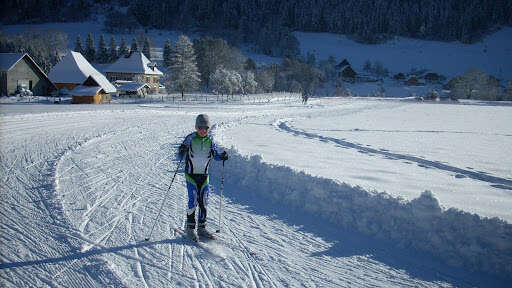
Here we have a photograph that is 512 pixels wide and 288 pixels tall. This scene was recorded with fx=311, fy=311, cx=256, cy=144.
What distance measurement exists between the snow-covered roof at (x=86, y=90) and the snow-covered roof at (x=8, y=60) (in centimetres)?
911

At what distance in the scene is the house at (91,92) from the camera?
40.6 metres

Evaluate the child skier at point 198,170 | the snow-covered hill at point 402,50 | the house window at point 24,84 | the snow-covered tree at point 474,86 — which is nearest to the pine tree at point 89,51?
the snow-covered hill at point 402,50

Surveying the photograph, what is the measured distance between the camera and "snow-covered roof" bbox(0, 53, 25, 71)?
40859mm

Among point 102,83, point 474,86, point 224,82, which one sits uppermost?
point 474,86

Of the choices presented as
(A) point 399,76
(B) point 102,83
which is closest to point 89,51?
(B) point 102,83

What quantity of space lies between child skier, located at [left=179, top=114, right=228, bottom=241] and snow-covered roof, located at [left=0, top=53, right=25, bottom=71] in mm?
49129

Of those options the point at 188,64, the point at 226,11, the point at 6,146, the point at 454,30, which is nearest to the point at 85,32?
the point at 226,11

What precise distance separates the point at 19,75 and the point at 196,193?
50.5m

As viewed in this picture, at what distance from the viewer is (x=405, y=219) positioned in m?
4.99

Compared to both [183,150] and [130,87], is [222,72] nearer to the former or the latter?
[130,87]

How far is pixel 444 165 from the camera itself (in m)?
10.4

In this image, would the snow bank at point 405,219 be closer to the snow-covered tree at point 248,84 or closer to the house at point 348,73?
the snow-covered tree at point 248,84

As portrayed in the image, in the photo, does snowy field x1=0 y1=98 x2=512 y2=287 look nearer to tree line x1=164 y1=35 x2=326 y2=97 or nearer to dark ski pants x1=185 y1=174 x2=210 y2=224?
dark ski pants x1=185 y1=174 x2=210 y2=224

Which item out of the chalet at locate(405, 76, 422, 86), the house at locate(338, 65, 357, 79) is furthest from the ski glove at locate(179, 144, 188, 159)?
the chalet at locate(405, 76, 422, 86)
